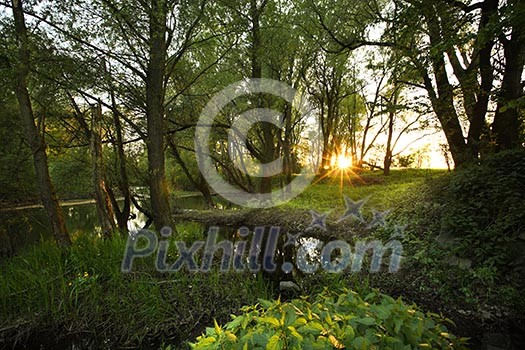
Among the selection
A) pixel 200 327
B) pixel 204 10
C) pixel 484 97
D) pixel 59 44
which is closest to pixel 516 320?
pixel 200 327

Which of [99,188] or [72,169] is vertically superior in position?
[72,169]

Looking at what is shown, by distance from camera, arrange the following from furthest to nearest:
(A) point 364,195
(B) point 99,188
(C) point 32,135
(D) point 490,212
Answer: (A) point 364,195, (B) point 99,188, (C) point 32,135, (D) point 490,212

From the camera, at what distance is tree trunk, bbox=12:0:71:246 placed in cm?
494

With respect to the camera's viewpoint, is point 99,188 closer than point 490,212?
No

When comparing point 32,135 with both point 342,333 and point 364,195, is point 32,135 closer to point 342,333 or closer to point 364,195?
point 342,333

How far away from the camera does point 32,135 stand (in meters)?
5.40

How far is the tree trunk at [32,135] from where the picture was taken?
16.2 feet

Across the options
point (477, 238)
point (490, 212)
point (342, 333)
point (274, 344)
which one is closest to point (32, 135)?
point (274, 344)

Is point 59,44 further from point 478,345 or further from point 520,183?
point 520,183

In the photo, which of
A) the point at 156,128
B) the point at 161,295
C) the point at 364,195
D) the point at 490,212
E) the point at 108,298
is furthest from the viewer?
the point at 364,195
